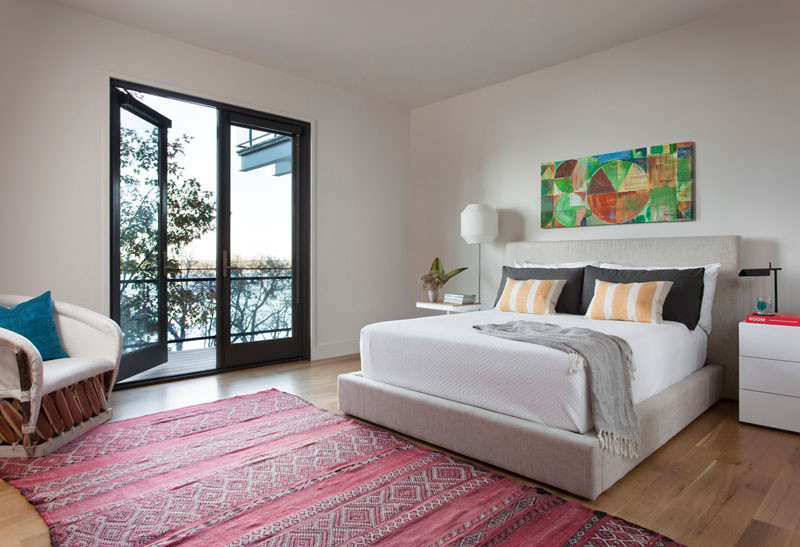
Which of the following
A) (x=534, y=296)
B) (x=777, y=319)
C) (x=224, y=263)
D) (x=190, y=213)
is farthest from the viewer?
(x=190, y=213)

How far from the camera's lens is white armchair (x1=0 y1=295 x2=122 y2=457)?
7.46ft

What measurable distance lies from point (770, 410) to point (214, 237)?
4.22 meters

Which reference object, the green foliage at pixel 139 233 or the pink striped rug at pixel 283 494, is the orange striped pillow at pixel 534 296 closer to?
the pink striped rug at pixel 283 494

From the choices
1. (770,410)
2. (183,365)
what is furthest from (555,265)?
(183,365)

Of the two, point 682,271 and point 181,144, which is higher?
point 181,144

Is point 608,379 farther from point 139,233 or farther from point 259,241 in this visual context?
point 139,233

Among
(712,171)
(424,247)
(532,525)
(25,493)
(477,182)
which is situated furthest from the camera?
(424,247)

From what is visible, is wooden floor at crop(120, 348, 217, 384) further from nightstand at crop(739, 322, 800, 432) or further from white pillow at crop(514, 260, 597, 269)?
nightstand at crop(739, 322, 800, 432)

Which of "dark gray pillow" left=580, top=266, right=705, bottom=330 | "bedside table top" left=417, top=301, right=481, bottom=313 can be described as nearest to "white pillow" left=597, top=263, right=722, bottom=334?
"dark gray pillow" left=580, top=266, right=705, bottom=330

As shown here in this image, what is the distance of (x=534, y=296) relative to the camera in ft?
12.0

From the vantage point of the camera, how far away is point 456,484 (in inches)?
81.0

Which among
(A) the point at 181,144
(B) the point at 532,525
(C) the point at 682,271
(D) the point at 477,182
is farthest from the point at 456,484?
(A) the point at 181,144

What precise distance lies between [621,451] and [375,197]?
3869mm

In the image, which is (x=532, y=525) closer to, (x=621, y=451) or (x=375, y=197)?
(x=621, y=451)
